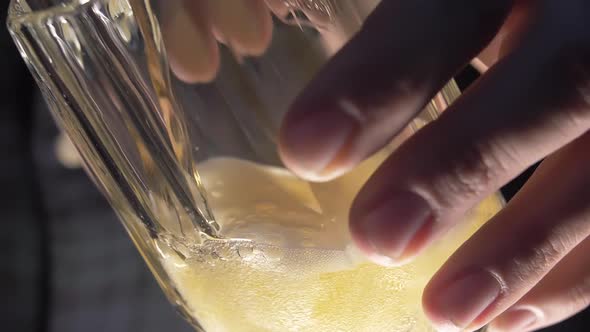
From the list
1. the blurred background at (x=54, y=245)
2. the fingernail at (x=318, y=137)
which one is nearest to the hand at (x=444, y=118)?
the fingernail at (x=318, y=137)

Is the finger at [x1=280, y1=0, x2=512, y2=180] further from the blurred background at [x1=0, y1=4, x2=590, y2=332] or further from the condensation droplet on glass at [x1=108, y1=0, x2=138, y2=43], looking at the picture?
the blurred background at [x1=0, y1=4, x2=590, y2=332]

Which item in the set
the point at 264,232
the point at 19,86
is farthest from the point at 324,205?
the point at 19,86

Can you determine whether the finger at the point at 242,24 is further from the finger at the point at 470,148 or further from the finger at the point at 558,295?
the finger at the point at 558,295

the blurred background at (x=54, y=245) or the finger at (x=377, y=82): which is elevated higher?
A: the finger at (x=377, y=82)

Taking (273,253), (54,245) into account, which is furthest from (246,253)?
(54,245)

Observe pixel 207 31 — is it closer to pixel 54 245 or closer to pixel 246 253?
pixel 246 253

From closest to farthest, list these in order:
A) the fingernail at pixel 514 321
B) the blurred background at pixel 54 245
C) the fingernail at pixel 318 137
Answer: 1. the fingernail at pixel 318 137
2. the fingernail at pixel 514 321
3. the blurred background at pixel 54 245

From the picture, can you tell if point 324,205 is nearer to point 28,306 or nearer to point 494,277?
point 494,277
